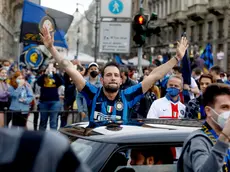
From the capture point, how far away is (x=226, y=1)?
42.6m

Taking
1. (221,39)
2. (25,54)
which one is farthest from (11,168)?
(221,39)

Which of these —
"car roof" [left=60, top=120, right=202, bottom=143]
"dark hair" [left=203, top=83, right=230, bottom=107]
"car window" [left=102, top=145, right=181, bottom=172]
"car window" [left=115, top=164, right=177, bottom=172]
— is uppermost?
"dark hair" [left=203, top=83, right=230, bottom=107]

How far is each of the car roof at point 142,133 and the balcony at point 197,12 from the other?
4442cm

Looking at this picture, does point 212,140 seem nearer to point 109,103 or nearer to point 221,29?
point 109,103

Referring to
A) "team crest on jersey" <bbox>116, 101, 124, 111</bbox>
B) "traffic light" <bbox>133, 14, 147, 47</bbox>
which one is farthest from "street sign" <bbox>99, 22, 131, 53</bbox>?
"team crest on jersey" <bbox>116, 101, 124, 111</bbox>

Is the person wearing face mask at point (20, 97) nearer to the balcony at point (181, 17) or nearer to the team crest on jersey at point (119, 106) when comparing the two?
the team crest on jersey at point (119, 106)

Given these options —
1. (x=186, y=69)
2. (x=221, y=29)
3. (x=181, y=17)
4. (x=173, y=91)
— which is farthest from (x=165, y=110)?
(x=181, y=17)

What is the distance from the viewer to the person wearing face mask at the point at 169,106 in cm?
671

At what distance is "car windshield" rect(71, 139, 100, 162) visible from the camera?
367cm

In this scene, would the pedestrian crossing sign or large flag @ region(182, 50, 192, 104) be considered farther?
Result: the pedestrian crossing sign

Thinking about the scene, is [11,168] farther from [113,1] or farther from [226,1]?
[226,1]

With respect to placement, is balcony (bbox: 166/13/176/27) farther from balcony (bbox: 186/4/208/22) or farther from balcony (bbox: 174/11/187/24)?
balcony (bbox: 186/4/208/22)

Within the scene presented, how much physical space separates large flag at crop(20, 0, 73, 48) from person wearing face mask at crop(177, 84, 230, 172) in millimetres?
11985

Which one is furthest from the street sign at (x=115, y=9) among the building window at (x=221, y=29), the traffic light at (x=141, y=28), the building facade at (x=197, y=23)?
the building window at (x=221, y=29)
